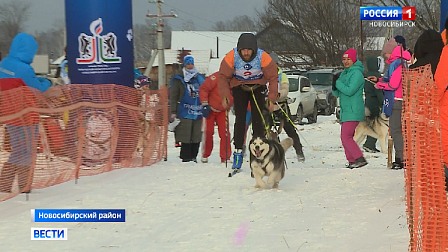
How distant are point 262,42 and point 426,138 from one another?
4674 cm

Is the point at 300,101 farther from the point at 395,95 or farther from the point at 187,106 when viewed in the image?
the point at 395,95

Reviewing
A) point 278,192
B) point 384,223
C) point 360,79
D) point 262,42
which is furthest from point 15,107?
point 262,42

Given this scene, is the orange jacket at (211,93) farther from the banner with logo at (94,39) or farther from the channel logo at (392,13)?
the channel logo at (392,13)

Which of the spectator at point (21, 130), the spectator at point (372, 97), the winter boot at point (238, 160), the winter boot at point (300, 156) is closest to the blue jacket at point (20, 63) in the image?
the spectator at point (21, 130)

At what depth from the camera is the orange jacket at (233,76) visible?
712 centimetres

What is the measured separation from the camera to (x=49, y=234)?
4598mm

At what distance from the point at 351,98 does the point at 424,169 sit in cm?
491

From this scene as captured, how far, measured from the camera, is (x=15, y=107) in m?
5.89

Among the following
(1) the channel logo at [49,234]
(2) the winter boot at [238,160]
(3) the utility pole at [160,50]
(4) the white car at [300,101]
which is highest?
(3) the utility pole at [160,50]

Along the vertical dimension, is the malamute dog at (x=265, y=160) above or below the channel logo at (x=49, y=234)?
above

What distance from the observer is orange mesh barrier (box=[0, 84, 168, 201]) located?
591 centimetres

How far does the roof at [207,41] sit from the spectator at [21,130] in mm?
69754

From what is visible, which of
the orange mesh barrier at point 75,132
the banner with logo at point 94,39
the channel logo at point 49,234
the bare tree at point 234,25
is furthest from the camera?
the bare tree at point 234,25

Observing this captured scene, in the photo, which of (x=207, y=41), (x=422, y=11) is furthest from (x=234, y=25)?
(x=422, y=11)
